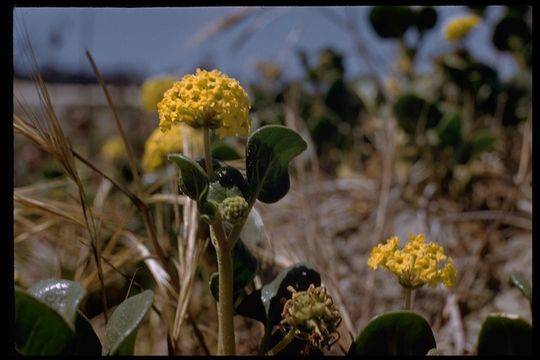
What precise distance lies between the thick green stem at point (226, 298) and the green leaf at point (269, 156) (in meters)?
0.07

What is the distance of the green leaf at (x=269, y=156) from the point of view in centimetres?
80

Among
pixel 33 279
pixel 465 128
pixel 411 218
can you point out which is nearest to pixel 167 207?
pixel 33 279

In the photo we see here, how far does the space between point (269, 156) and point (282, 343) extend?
0.22 m

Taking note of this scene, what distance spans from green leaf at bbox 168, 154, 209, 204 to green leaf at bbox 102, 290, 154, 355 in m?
0.12

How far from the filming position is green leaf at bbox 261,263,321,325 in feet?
2.89

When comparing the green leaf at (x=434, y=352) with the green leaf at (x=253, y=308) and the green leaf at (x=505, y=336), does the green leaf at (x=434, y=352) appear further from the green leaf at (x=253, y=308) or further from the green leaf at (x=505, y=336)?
the green leaf at (x=253, y=308)

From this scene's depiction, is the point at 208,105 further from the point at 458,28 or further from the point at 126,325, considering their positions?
the point at 458,28

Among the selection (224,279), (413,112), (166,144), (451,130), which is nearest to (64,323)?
(224,279)

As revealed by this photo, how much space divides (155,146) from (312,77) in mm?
1117

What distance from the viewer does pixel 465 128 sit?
195cm

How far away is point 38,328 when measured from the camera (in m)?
0.70

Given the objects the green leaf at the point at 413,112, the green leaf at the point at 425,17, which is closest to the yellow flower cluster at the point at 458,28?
the green leaf at the point at 425,17

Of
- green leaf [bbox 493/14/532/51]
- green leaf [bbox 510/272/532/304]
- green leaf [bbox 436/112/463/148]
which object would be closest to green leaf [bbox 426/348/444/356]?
green leaf [bbox 510/272/532/304]

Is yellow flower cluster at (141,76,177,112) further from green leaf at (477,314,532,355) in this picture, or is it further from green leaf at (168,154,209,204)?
green leaf at (477,314,532,355)
